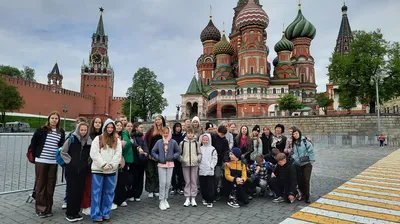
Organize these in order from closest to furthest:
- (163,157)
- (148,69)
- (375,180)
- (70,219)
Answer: (70,219) → (163,157) → (375,180) → (148,69)

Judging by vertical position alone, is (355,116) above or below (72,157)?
above

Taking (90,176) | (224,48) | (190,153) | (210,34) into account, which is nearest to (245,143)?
(190,153)

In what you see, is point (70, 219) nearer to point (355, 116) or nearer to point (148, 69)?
point (355, 116)

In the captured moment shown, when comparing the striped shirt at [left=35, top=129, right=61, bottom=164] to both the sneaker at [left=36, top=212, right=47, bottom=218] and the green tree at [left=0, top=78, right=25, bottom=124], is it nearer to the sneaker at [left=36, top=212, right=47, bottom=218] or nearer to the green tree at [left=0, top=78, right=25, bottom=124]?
the sneaker at [left=36, top=212, right=47, bottom=218]

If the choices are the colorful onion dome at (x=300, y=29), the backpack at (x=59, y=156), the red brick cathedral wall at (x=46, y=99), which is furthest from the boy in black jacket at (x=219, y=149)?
the colorful onion dome at (x=300, y=29)

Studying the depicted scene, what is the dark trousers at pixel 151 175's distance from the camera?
5254mm

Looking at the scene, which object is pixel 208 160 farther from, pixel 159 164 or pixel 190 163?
pixel 159 164

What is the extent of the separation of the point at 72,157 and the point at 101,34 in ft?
244

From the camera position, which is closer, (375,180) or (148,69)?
(375,180)

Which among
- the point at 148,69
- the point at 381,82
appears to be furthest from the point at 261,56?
the point at 148,69

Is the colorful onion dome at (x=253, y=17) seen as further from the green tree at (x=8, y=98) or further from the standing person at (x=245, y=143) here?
the standing person at (x=245, y=143)

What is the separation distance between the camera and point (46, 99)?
47.3 m

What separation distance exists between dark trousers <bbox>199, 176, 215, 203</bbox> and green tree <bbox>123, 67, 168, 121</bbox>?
3704 cm

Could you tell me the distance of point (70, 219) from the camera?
394 centimetres
